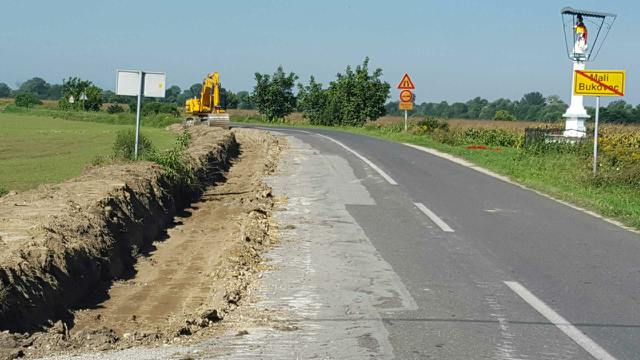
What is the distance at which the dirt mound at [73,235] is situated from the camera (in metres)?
7.66

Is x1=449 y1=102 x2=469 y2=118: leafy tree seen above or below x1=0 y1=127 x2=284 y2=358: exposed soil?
above

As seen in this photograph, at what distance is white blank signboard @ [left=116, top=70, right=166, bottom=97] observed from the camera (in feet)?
60.3

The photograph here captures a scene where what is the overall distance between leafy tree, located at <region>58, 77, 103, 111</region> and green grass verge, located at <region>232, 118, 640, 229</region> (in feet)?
228

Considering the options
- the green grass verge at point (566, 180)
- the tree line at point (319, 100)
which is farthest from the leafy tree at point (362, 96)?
the green grass verge at point (566, 180)

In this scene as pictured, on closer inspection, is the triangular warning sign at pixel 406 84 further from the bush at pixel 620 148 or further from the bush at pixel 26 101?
the bush at pixel 26 101

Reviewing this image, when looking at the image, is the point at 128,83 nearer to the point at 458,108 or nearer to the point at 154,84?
the point at 154,84

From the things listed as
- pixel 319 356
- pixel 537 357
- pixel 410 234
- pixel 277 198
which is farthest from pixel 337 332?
pixel 277 198

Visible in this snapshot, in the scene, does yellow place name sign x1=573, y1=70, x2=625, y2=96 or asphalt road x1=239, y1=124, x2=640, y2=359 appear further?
yellow place name sign x1=573, y1=70, x2=625, y2=96

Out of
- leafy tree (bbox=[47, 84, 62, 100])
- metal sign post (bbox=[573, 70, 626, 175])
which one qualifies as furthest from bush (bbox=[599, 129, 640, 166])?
leafy tree (bbox=[47, 84, 62, 100])

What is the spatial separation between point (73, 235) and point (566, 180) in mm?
14537

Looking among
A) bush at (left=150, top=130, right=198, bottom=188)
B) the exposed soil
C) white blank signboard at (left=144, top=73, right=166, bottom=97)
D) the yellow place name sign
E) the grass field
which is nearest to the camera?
the exposed soil

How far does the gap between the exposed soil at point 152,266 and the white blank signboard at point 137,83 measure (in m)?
2.46

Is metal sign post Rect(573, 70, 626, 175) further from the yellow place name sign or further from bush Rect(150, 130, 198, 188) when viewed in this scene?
bush Rect(150, 130, 198, 188)

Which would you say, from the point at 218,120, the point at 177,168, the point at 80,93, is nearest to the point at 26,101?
the point at 80,93
